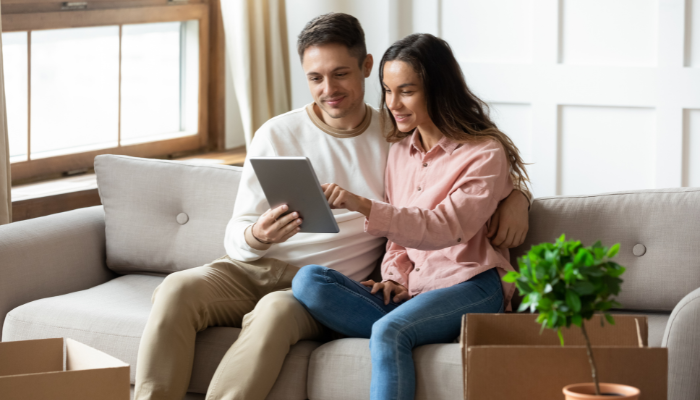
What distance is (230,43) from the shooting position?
11.1 ft

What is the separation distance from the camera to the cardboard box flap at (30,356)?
139cm

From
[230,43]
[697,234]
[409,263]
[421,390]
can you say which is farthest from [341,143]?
[230,43]

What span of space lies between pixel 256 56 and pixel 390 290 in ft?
6.26

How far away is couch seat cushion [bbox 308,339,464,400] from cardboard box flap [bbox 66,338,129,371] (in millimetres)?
A: 516

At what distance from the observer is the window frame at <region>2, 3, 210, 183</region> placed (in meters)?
2.78

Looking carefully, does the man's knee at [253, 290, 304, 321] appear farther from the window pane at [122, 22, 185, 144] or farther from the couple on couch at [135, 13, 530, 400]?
the window pane at [122, 22, 185, 144]

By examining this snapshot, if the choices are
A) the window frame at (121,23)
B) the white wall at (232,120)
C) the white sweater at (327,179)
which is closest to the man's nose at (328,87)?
the white sweater at (327,179)

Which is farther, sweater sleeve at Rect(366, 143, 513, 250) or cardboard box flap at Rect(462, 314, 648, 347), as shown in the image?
sweater sleeve at Rect(366, 143, 513, 250)

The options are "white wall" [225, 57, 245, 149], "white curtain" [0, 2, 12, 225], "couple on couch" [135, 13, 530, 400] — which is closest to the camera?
"couple on couch" [135, 13, 530, 400]

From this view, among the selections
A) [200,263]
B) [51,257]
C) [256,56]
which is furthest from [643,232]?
[256,56]

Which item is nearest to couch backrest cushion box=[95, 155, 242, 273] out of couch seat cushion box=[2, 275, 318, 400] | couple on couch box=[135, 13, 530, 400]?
couch seat cushion box=[2, 275, 318, 400]

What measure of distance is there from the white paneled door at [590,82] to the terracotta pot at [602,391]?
2.24 meters

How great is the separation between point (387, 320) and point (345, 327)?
179 mm

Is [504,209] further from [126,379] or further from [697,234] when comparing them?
[126,379]
